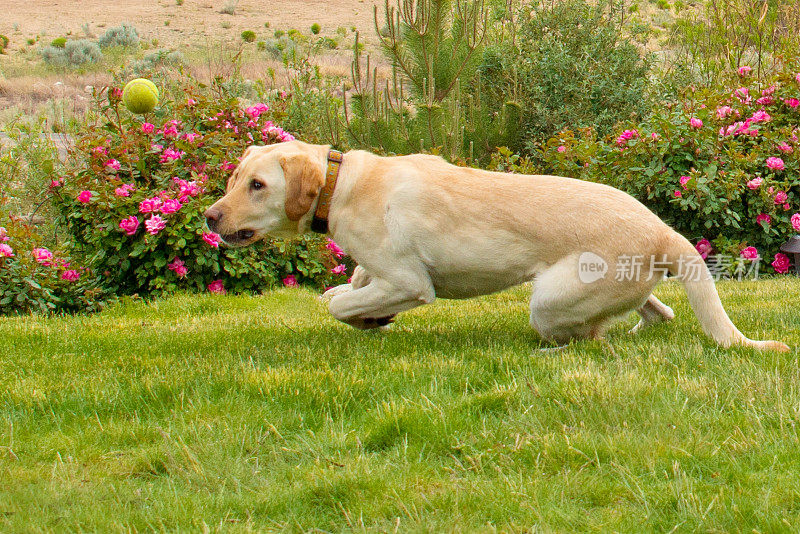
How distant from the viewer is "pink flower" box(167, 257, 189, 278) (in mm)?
7066

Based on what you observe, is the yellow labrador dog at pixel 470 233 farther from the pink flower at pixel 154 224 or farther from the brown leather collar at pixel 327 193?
the pink flower at pixel 154 224

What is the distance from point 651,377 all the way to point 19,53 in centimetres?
3652

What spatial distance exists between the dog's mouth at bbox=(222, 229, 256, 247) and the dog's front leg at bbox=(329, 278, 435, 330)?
599mm

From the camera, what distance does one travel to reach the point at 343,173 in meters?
4.58

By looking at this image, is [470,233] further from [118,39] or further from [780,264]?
[118,39]

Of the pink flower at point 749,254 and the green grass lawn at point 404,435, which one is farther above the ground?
the green grass lawn at point 404,435

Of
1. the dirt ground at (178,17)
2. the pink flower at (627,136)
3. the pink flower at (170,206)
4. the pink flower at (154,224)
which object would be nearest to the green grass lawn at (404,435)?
the pink flower at (154,224)

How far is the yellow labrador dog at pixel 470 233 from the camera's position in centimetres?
420

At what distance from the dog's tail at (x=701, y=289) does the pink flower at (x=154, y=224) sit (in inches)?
168

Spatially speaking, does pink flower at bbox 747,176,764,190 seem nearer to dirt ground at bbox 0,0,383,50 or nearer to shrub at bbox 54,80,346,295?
shrub at bbox 54,80,346,295

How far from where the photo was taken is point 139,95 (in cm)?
726

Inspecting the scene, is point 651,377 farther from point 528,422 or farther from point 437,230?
point 437,230

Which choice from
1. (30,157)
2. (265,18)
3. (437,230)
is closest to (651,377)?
(437,230)

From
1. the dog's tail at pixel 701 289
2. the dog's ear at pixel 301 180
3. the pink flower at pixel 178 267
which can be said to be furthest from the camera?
the pink flower at pixel 178 267
